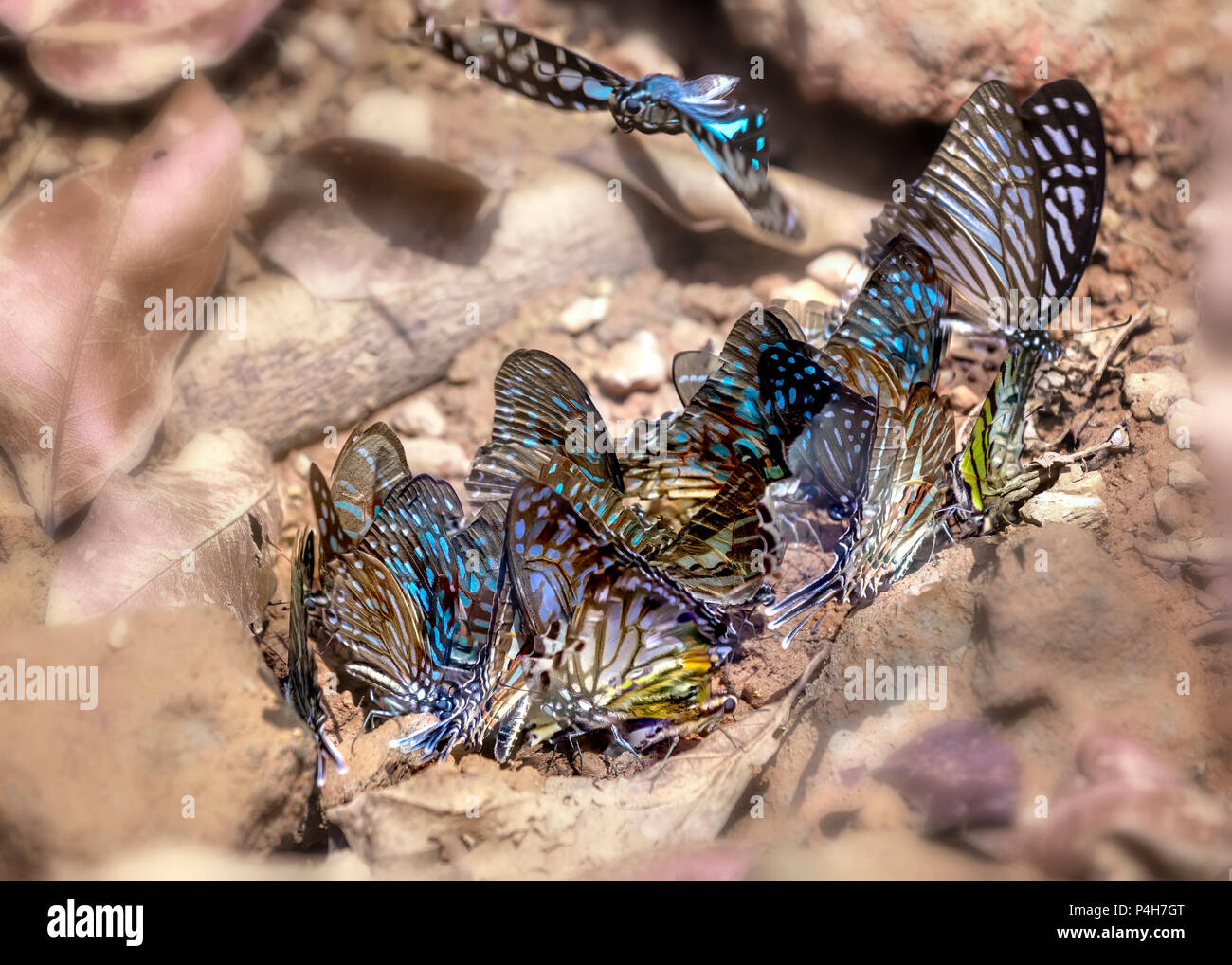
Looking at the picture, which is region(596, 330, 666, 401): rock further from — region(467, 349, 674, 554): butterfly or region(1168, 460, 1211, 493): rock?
region(1168, 460, 1211, 493): rock

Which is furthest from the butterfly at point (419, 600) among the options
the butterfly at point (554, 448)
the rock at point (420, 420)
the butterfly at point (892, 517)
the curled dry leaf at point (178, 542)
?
the rock at point (420, 420)

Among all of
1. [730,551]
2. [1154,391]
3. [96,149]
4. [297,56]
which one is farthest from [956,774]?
[297,56]

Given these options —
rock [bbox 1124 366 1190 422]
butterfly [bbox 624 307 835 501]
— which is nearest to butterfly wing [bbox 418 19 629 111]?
butterfly [bbox 624 307 835 501]

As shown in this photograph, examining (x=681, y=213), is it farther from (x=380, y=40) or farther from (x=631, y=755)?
(x=631, y=755)

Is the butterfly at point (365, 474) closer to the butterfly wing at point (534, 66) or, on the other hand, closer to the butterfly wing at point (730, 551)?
the butterfly wing at point (730, 551)

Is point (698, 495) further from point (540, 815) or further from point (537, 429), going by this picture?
point (540, 815)
